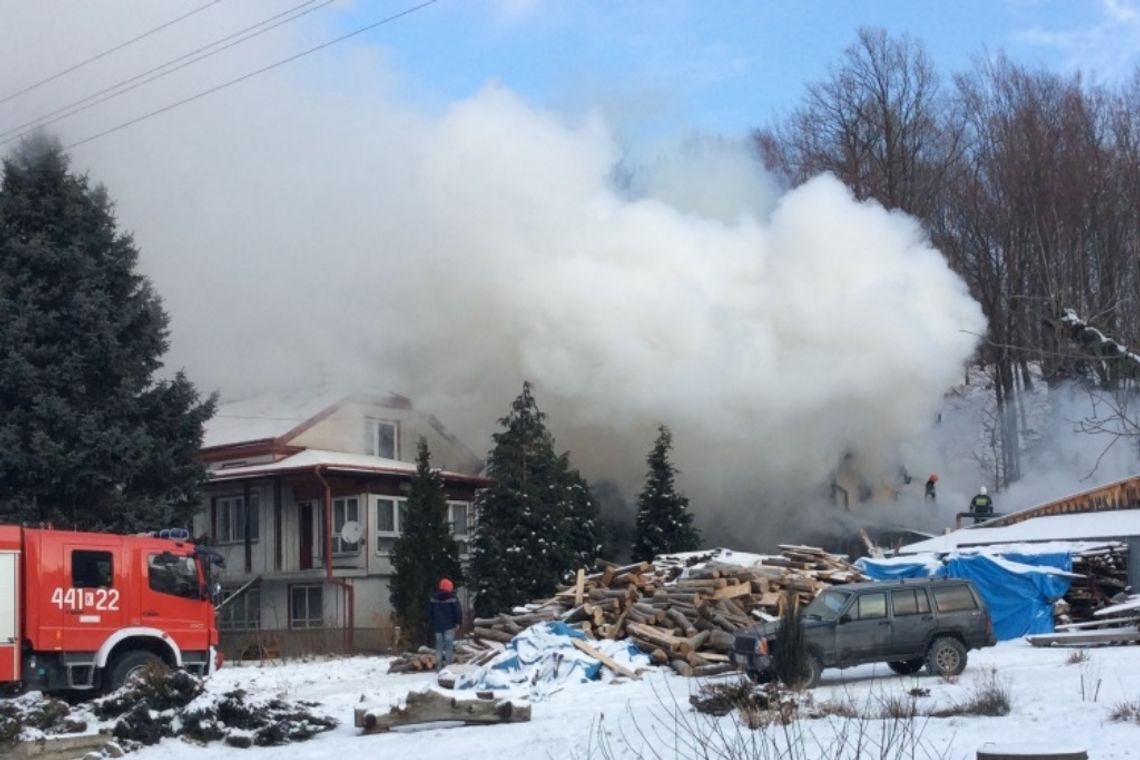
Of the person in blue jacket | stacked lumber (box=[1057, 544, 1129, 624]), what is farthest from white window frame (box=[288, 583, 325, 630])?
stacked lumber (box=[1057, 544, 1129, 624])

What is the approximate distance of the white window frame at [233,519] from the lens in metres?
43.6

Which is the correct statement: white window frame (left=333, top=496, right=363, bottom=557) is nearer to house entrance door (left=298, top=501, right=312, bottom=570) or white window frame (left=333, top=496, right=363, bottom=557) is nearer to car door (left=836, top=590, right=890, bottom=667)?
house entrance door (left=298, top=501, right=312, bottom=570)

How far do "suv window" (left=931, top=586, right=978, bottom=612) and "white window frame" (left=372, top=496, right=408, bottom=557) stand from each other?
73.9 feet

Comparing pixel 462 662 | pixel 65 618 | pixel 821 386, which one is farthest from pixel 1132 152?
pixel 65 618

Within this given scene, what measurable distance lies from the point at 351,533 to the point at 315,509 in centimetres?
186

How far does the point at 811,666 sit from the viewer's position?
68.9ft

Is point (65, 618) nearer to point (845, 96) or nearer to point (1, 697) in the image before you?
point (1, 697)

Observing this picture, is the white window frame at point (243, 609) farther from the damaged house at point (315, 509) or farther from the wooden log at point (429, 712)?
the wooden log at point (429, 712)

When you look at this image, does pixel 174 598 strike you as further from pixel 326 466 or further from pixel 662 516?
pixel 662 516

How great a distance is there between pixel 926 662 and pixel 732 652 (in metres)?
3.04

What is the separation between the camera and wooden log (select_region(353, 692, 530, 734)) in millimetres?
18469

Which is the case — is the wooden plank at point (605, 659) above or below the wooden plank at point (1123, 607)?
below

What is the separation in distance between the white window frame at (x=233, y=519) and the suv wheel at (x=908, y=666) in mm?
25354

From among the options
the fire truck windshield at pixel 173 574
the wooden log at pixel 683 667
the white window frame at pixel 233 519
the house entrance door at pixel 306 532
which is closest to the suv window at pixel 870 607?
the wooden log at pixel 683 667
